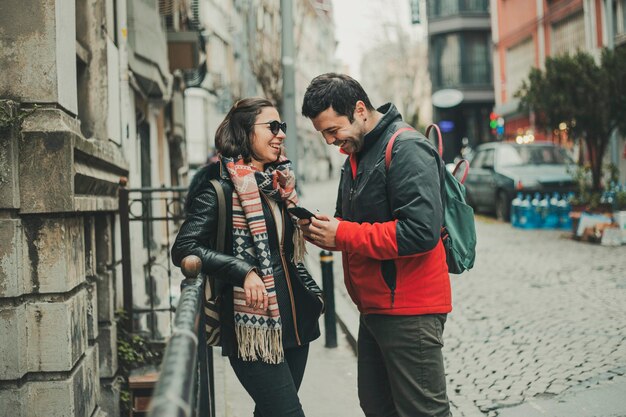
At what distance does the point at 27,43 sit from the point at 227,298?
193 centimetres

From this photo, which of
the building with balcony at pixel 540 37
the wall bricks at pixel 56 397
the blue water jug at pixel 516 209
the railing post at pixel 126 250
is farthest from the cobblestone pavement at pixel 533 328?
the building with balcony at pixel 540 37

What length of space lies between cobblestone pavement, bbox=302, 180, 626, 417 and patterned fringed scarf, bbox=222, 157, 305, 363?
2293 millimetres

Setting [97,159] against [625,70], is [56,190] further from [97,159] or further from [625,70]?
[625,70]

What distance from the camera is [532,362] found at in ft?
19.7

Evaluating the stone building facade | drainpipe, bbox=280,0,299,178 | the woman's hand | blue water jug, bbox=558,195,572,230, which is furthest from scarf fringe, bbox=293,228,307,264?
blue water jug, bbox=558,195,572,230

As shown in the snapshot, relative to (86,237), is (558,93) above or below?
above

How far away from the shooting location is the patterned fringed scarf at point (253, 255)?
3.18 metres

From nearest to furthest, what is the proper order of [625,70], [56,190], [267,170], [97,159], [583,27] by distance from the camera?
[267,170] → [56,190] → [97,159] → [625,70] → [583,27]

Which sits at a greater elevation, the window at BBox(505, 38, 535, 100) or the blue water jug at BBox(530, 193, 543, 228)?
the window at BBox(505, 38, 535, 100)

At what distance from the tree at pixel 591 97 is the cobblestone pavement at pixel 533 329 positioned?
348 centimetres

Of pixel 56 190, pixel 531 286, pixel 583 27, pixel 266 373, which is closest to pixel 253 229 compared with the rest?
pixel 266 373

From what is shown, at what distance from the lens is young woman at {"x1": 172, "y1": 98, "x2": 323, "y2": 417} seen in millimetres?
3180

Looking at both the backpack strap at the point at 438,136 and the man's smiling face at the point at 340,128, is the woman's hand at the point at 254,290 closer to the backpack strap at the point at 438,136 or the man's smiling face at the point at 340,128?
the man's smiling face at the point at 340,128

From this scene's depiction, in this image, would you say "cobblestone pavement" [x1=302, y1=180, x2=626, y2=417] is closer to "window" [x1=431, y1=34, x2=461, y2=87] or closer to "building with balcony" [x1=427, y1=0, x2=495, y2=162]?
"building with balcony" [x1=427, y1=0, x2=495, y2=162]
